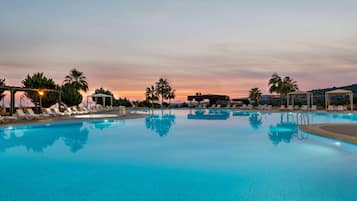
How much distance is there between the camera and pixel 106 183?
4.18 metres

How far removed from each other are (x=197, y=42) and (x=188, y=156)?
1229 centimetres

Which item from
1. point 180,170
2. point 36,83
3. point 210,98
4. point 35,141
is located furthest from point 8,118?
point 210,98

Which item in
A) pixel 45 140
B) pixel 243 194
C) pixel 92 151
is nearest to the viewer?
pixel 243 194

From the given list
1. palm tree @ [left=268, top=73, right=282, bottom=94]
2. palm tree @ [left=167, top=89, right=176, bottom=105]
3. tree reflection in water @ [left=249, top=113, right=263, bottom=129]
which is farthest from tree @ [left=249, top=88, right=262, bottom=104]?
tree reflection in water @ [left=249, top=113, right=263, bottom=129]

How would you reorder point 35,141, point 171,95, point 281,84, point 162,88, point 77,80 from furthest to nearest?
point 171,95 → point 162,88 → point 281,84 → point 77,80 → point 35,141

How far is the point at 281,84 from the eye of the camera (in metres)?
32.9

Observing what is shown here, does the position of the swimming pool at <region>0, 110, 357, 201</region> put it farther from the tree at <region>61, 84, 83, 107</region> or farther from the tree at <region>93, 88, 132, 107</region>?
the tree at <region>93, 88, 132, 107</region>

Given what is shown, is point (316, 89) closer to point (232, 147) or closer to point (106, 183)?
point (232, 147)

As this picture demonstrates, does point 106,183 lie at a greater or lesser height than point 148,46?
lesser

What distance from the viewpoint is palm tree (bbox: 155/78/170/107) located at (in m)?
40.7

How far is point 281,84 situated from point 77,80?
84.3 ft

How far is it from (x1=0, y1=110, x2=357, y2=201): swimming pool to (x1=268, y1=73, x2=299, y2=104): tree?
26204mm

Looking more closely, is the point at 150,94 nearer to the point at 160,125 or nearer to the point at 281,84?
the point at 281,84

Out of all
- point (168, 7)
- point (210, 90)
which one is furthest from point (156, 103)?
point (168, 7)
